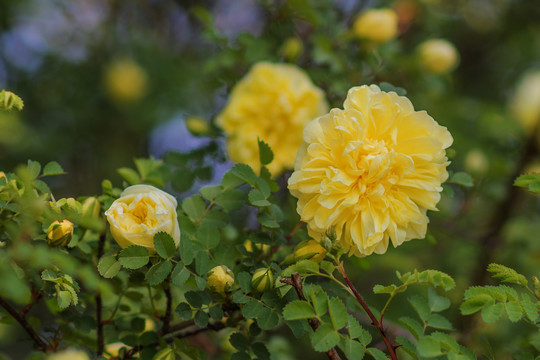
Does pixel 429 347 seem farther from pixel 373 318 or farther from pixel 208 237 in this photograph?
pixel 208 237

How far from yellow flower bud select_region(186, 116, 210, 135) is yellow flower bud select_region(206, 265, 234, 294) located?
1.92 feet

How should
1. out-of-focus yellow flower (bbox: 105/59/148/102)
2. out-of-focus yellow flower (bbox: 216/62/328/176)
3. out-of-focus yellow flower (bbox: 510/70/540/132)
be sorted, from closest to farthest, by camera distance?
out-of-focus yellow flower (bbox: 216/62/328/176) → out-of-focus yellow flower (bbox: 510/70/540/132) → out-of-focus yellow flower (bbox: 105/59/148/102)

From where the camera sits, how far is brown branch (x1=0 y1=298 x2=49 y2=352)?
25.1 inches

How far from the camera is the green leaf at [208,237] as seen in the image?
691 mm

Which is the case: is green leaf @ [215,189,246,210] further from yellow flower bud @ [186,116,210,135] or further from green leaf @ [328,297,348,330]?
yellow flower bud @ [186,116,210,135]

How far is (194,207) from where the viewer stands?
0.75 meters

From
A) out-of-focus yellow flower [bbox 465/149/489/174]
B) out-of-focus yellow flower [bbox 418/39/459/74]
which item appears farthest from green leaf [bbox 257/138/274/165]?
out-of-focus yellow flower [bbox 465/149/489/174]

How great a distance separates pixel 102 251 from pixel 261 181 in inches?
10.3

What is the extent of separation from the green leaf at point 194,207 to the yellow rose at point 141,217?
8 centimetres

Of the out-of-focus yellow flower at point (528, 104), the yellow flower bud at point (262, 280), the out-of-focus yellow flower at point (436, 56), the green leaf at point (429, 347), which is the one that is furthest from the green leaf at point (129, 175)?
the out-of-focus yellow flower at point (528, 104)

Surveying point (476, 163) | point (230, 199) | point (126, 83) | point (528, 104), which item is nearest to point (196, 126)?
point (230, 199)

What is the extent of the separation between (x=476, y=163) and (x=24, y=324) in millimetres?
1301

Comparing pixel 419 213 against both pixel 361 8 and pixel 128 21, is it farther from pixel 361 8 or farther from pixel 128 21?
pixel 128 21

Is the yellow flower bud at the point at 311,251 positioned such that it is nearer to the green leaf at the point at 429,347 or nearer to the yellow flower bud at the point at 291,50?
the green leaf at the point at 429,347
